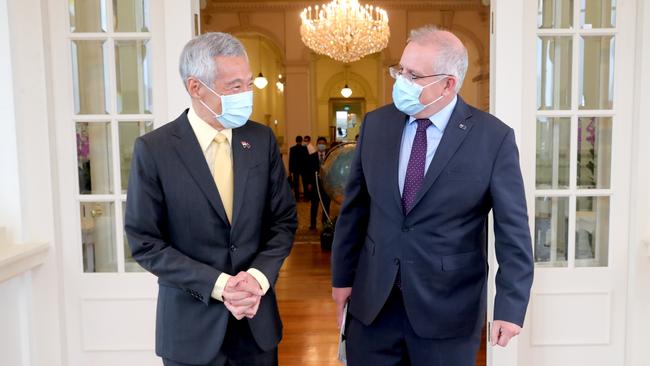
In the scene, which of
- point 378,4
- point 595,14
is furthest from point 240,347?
point 378,4

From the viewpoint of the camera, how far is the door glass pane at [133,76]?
2666mm

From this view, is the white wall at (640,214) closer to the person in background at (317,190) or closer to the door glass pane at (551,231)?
the door glass pane at (551,231)

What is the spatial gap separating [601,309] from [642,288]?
0.74 feet

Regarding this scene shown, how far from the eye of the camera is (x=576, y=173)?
2.70 meters

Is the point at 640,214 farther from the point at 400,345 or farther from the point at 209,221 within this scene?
the point at 209,221

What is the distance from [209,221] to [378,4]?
→ 9.13m

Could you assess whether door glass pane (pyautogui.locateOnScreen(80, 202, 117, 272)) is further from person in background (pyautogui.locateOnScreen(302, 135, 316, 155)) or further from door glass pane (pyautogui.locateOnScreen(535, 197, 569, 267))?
person in background (pyautogui.locateOnScreen(302, 135, 316, 155))

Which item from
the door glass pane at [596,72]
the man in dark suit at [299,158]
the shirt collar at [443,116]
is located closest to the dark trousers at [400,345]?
the shirt collar at [443,116]

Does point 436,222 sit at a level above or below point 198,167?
below

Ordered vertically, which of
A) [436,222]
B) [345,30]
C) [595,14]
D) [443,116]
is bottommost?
[436,222]

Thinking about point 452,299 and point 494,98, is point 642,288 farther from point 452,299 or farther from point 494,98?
point 452,299

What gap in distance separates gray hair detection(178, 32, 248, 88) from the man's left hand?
122 centimetres

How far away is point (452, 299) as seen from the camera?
1727mm

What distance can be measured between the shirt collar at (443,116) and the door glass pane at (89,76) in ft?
5.80
